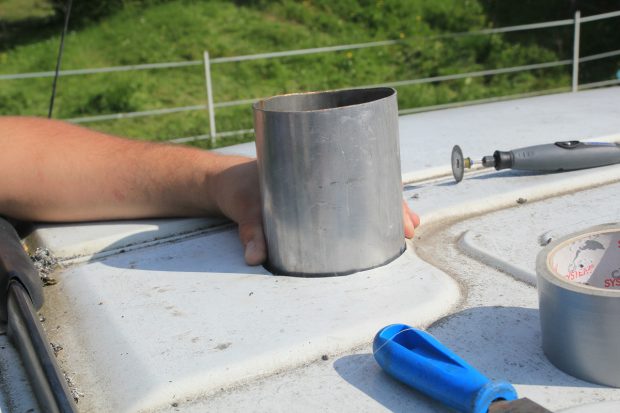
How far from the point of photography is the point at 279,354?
701mm

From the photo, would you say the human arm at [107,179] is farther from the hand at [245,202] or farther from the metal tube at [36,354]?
the metal tube at [36,354]

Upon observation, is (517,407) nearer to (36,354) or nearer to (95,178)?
(36,354)

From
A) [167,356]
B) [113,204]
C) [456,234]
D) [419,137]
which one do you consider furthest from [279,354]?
[419,137]

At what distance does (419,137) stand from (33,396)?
980 mm

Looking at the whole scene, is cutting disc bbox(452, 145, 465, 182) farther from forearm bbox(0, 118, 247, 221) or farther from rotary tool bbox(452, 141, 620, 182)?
forearm bbox(0, 118, 247, 221)

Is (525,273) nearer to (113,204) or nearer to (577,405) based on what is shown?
(577,405)

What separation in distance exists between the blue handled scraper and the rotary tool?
557 millimetres

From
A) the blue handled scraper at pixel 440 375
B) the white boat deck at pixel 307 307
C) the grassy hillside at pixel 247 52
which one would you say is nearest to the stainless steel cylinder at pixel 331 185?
the white boat deck at pixel 307 307

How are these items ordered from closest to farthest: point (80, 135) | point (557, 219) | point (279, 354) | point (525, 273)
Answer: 1. point (279, 354)
2. point (525, 273)
3. point (557, 219)
4. point (80, 135)

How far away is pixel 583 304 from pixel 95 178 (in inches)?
32.7

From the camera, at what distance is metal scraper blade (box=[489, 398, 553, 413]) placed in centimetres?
55

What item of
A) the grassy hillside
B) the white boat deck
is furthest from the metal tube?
the grassy hillside

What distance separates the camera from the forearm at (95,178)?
1146 millimetres

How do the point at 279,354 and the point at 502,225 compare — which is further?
the point at 502,225
